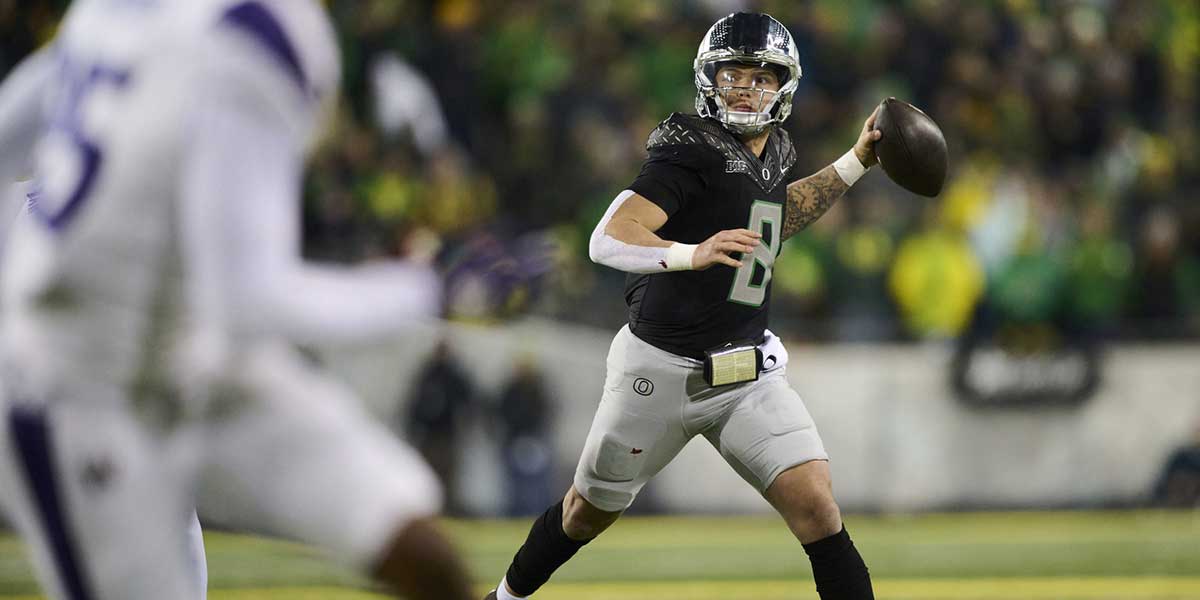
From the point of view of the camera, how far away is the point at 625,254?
4.94 m

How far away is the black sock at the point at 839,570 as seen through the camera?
4.82 meters

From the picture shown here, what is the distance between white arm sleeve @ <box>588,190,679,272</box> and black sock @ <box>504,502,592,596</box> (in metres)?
0.85

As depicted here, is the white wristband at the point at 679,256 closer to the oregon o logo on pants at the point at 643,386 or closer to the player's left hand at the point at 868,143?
the oregon o logo on pants at the point at 643,386

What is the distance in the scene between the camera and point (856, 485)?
36.6 feet

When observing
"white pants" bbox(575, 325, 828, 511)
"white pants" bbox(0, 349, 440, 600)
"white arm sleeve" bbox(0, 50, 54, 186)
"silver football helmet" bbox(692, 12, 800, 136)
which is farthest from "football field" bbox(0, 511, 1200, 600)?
"white pants" bbox(0, 349, 440, 600)

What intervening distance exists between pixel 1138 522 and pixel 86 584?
913 centimetres

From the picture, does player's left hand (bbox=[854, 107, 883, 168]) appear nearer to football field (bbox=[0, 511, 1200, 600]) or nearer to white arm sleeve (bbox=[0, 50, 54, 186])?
football field (bbox=[0, 511, 1200, 600])

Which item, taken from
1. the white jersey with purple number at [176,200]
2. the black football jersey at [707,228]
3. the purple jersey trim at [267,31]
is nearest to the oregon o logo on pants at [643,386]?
the black football jersey at [707,228]

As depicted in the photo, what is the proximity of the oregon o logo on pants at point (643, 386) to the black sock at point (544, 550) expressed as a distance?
0.48 m

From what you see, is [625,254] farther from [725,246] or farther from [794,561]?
[794,561]

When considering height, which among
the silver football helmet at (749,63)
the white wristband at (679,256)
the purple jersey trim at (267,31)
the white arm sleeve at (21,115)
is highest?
the purple jersey trim at (267,31)

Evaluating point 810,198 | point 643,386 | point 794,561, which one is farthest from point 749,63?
point 794,561

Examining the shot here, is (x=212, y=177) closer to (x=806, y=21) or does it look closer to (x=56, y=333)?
(x=56, y=333)

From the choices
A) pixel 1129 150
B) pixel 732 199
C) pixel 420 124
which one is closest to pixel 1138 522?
pixel 1129 150
